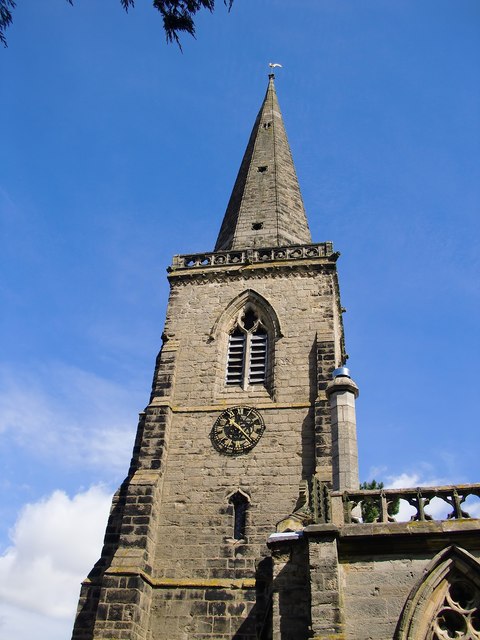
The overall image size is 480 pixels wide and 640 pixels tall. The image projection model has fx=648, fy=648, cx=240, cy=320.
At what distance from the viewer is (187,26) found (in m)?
5.75

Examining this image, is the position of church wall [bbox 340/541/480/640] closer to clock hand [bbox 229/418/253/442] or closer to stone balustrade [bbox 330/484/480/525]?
stone balustrade [bbox 330/484/480/525]

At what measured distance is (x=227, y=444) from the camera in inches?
622

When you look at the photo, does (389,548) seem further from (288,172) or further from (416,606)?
(288,172)

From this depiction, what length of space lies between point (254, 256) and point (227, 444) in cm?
643

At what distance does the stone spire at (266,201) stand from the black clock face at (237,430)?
678 cm

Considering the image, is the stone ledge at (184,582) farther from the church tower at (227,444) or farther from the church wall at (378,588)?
the church wall at (378,588)

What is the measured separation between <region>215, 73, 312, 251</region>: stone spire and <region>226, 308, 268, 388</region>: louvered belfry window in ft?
11.6

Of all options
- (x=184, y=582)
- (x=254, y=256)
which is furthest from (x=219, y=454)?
(x=254, y=256)

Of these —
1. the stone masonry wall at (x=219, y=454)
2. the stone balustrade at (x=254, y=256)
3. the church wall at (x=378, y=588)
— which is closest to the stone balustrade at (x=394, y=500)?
the church wall at (x=378, y=588)

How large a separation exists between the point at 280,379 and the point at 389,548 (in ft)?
29.0

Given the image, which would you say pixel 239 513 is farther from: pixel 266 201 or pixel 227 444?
pixel 266 201

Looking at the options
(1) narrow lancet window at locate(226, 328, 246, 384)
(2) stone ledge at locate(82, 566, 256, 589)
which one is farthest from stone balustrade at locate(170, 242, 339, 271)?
(2) stone ledge at locate(82, 566, 256, 589)

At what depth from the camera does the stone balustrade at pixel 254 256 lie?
19.5m

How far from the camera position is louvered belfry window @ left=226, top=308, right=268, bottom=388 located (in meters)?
17.5
